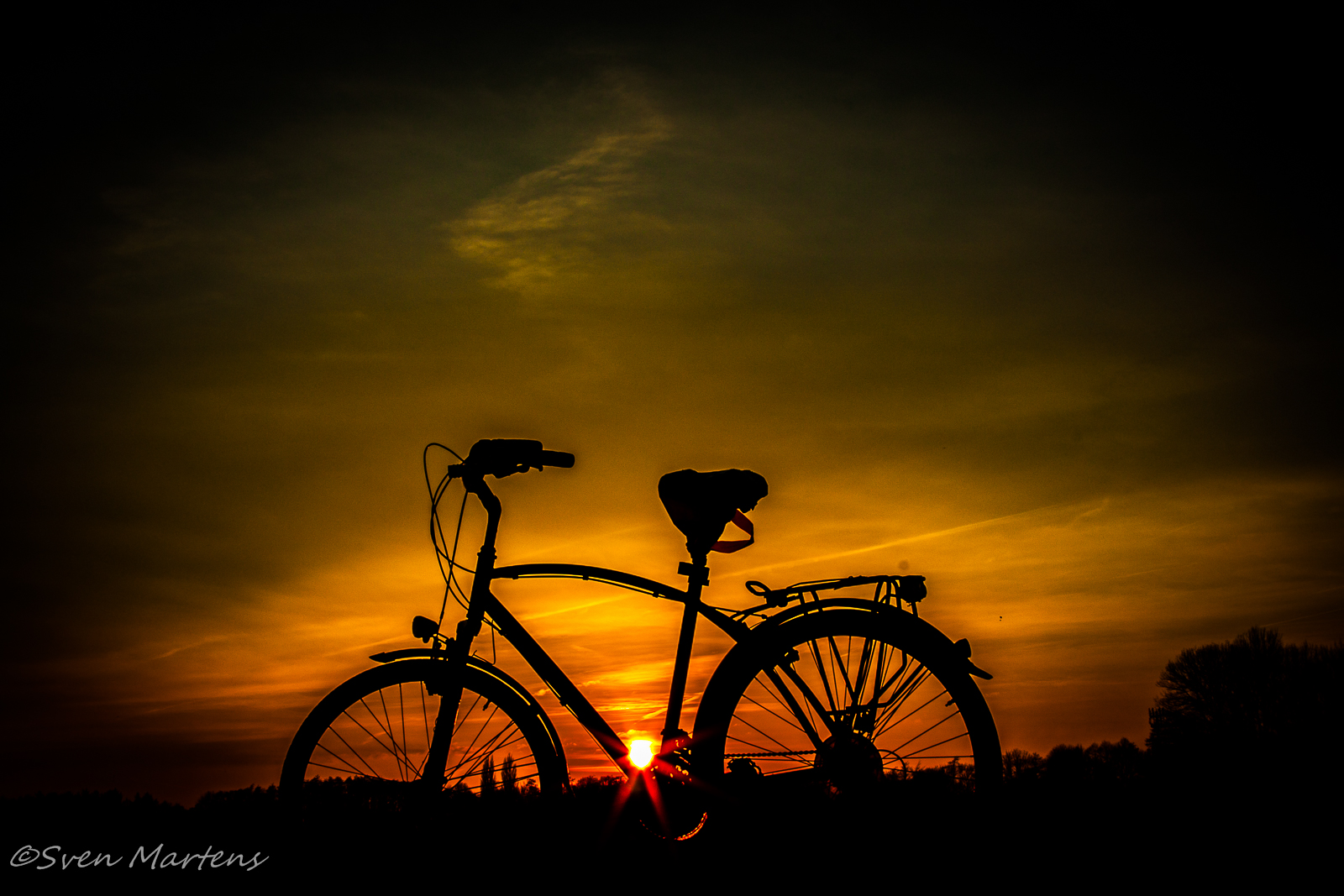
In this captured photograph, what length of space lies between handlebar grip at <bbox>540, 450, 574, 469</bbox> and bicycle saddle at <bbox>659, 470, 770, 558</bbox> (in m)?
0.50

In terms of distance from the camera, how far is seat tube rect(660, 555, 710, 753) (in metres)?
3.91

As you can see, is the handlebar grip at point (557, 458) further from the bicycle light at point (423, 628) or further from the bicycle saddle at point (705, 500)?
the bicycle light at point (423, 628)

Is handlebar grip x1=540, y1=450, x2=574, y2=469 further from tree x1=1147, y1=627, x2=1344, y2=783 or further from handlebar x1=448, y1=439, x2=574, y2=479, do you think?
tree x1=1147, y1=627, x2=1344, y2=783

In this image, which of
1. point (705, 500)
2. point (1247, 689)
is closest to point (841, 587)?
point (705, 500)

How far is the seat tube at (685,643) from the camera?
3912mm

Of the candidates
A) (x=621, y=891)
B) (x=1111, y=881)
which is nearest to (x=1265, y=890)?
(x=1111, y=881)

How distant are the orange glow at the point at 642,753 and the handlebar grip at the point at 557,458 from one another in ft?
4.69

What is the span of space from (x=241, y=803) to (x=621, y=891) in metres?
2.57

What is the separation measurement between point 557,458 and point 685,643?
3.79ft

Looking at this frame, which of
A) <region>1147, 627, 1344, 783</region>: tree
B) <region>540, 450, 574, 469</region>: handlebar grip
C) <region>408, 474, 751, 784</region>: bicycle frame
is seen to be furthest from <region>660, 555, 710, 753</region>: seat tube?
<region>1147, 627, 1344, 783</region>: tree

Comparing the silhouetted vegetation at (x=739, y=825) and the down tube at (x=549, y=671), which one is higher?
the down tube at (x=549, y=671)

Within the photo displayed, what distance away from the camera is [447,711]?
3.90 metres

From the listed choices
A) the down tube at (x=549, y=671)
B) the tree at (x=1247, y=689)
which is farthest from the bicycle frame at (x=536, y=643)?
the tree at (x=1247, y=689)

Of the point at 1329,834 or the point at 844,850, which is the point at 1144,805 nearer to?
the point at 1329,834
